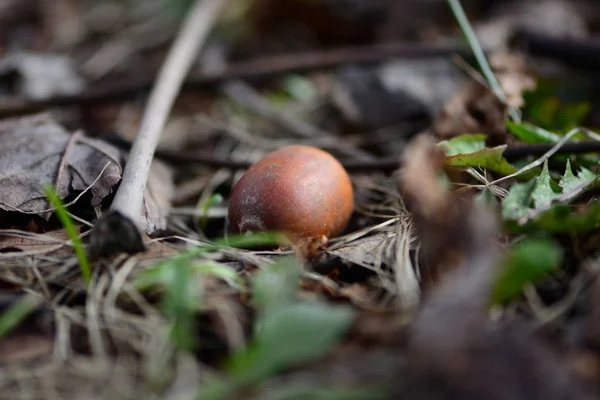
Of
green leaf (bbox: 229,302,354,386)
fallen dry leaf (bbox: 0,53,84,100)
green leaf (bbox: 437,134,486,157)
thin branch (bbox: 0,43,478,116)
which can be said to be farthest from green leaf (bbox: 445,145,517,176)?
fallen dry leaf (bbox: 0,53,84,100)

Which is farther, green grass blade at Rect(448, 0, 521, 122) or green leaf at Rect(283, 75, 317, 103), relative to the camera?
green leaf at Rect(283, 75, 317, 103)

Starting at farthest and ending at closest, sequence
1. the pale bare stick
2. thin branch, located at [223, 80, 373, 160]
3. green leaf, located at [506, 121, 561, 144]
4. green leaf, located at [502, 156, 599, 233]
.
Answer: thin branch, located at [223, 80, 373, 160] < green leaf, located at [506, 121, 561, 144] < the pale bare stick < green leaf, located at [502, 156, 599, 233]

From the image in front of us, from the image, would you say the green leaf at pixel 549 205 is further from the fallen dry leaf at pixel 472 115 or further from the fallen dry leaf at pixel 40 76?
the fallen dry leaf at pixel 40 76

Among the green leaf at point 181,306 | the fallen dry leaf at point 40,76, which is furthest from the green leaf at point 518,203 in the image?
the fallen dry leaf at point 40,76

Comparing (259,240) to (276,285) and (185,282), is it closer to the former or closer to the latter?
(276,285)

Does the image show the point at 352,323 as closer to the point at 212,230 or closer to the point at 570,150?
the point at 212,230

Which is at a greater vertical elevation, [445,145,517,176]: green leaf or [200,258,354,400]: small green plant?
[445,145,517,176]: green leaf

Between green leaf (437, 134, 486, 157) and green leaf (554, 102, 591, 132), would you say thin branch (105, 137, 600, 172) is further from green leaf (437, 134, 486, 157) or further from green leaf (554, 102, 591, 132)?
green leaf (554, 102, 591, 132)
